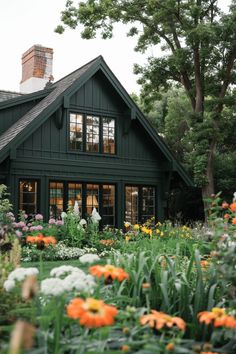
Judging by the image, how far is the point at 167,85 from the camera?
22.0m

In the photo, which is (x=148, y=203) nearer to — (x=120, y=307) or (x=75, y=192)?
(x=75, y=192)

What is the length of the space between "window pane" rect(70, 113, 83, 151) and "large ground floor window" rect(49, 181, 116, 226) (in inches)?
50.5

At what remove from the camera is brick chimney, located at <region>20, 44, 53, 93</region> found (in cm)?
1878

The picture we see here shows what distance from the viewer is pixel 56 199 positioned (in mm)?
15164

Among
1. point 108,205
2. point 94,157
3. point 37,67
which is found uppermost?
point 37,67

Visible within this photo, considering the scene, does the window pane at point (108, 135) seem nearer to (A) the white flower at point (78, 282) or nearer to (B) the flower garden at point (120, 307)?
(B) the flower garden at point (120, 307)

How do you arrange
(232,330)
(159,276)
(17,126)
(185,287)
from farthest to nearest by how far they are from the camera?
(17,126) → (159,276) → (185,287) → (232,330)

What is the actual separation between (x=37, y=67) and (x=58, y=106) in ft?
16.3

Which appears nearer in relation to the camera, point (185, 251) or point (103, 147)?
point (185, 251)

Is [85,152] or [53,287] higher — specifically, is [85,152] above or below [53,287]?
above

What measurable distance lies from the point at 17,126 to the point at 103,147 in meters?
3.32

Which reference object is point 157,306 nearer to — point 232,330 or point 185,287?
point 185,287

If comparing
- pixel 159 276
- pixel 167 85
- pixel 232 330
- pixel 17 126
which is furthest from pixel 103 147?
pixel 232 330

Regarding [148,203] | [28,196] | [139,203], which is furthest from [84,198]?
[148,203]
